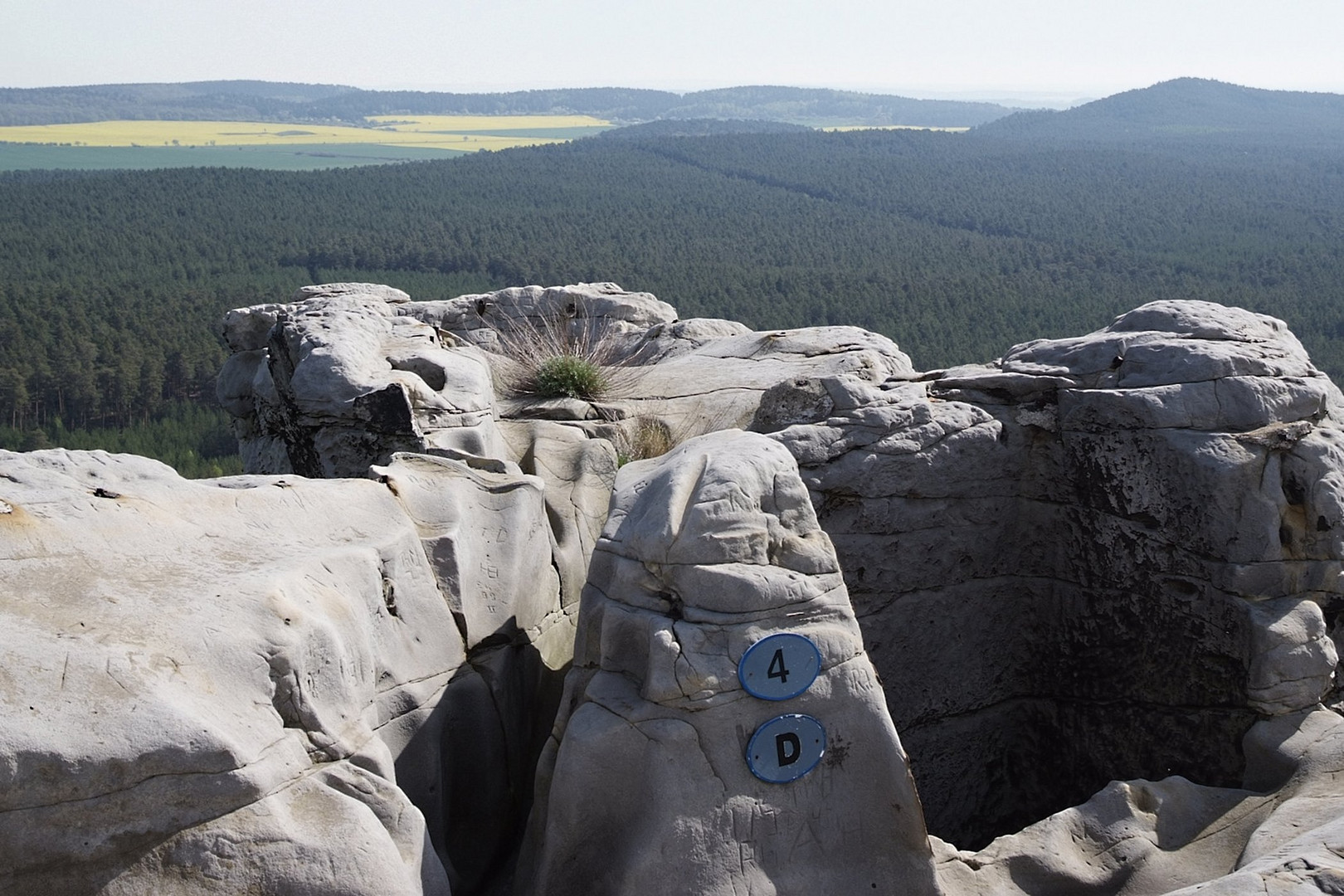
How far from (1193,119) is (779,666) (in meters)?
182

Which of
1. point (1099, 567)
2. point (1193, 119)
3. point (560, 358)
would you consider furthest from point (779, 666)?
point (1193, 119)

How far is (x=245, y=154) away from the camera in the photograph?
155125mm

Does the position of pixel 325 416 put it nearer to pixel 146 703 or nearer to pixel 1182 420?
pixel 146 703

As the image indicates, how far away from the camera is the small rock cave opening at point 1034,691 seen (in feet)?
23.3

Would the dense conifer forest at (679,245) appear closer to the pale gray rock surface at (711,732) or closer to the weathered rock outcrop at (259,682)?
the weathered rock outcrop at (259,682)

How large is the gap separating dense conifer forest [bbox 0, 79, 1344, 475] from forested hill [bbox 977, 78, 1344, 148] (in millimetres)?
22215

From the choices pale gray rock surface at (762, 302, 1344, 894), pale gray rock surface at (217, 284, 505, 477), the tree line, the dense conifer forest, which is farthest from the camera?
the tree line

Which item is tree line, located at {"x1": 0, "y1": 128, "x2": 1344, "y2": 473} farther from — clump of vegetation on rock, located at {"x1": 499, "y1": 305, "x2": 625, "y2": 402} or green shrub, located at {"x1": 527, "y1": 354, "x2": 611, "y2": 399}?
green shrub, located at {"x1": 527, "y1": 354, "x2": 611, "y2": 399}

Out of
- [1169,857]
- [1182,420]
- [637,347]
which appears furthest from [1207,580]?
[637,347]

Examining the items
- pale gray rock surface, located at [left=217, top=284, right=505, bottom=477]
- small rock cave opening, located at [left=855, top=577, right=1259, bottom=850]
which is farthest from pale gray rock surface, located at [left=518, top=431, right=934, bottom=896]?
pale gray rock surface, located at [left=217, top=284, right=505, bottom=477]

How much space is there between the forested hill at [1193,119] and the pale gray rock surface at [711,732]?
132088 mm

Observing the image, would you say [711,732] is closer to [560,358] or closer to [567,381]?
[567,381]

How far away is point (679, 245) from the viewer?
2985 inches

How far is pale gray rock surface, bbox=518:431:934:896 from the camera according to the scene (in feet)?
16.6
